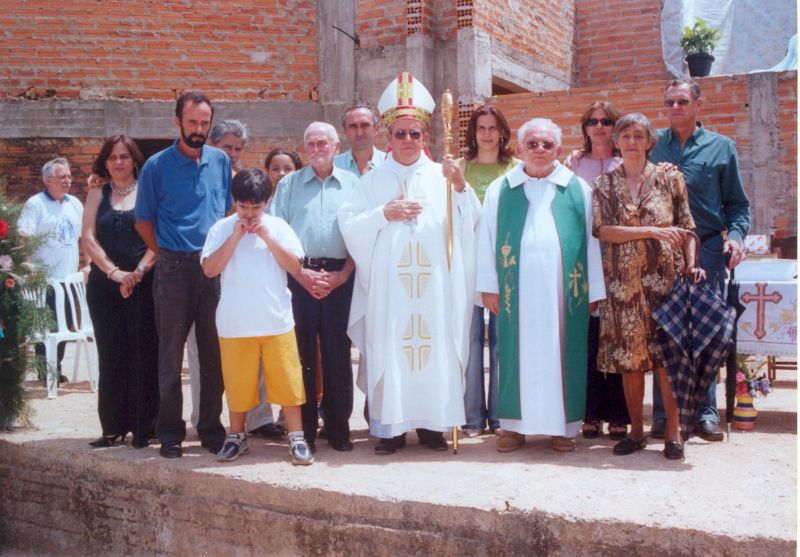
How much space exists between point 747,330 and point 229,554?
3.54 m

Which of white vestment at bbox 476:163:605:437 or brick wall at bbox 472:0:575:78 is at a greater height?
brick wall at bbox 472:0:575:78

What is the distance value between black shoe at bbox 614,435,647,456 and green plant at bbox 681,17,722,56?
8.19 meters

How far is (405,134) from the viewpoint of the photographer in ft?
15.4

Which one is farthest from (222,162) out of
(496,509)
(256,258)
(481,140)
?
(496,509)

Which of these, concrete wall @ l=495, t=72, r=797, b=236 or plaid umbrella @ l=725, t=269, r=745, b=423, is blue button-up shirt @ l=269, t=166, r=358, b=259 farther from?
concrete wall @ l=495, t=72, r=797, b=236

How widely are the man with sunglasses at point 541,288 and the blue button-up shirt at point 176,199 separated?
1.57 metres

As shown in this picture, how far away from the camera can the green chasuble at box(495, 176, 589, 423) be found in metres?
4.57

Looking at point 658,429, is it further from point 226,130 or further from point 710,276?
point 226,130

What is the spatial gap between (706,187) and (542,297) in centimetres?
128

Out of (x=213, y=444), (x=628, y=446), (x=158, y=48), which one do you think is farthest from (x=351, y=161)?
(x=158, y=48)

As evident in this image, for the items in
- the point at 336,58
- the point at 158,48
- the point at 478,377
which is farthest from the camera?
the point at 158,48

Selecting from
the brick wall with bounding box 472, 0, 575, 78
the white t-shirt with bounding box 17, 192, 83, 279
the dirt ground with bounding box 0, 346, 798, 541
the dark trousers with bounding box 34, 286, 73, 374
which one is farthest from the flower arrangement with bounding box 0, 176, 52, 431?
the brick wall with bounding box 472, 0, 575, 78

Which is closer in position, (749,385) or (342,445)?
(342,445)

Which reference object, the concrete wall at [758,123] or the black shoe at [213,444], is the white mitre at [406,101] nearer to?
the black shoe at [213,444]
